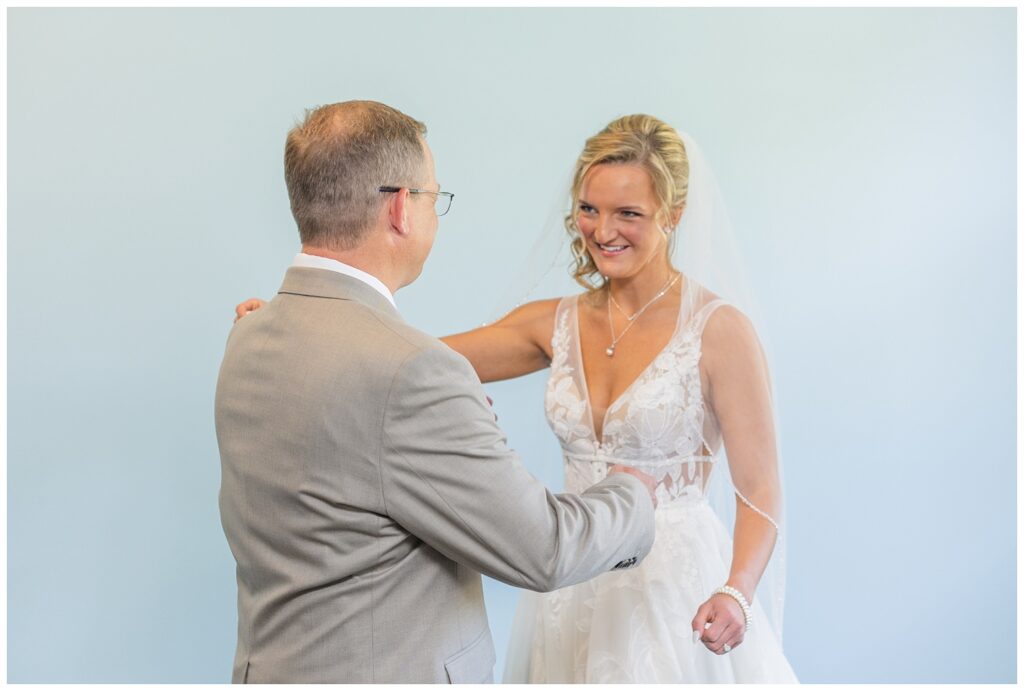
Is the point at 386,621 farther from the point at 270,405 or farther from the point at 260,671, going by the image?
the point at 270,405

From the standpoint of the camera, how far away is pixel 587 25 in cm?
292

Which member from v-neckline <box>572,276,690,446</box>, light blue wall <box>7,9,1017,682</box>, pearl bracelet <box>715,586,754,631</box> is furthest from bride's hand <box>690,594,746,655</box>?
light blue wall <box>7,9,1017,682</box>

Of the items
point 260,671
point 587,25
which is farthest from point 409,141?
point 587,25

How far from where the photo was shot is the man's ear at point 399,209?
1479 mm

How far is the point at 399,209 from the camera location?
1479 mm

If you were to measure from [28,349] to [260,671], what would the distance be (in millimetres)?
1600

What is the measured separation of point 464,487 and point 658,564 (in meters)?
0.82

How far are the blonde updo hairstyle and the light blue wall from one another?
820mm

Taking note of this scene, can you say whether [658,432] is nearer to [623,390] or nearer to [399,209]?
[623,390]

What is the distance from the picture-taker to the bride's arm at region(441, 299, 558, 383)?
2287mm

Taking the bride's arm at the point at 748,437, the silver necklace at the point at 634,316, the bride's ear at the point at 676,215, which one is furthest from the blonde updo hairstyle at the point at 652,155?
the bride's arm at the point at 748,437

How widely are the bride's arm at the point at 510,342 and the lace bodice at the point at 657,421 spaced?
0.12 metres

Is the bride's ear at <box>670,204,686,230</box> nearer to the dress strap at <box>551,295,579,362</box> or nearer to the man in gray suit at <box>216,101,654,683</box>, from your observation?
the dress strap at <box>551,295,579,362</box>

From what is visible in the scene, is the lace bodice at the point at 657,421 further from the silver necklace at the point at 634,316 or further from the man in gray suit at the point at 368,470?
the man in gray suit at the point at 368,470
